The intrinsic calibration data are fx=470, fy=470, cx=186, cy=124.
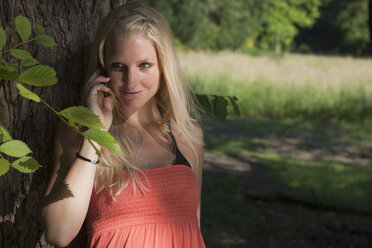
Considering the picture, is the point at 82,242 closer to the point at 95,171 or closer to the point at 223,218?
the point at 95,171

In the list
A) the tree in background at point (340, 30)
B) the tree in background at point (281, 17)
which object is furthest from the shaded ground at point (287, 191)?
the tree in background at point (340, 30)

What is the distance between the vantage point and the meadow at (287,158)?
4973 mm

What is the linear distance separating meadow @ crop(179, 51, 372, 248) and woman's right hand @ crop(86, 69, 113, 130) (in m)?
2.02

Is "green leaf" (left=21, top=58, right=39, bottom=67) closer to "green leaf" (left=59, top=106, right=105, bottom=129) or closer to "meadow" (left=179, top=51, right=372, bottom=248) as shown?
"green leaf" (left=59, top=106, right=105, bottom=129)

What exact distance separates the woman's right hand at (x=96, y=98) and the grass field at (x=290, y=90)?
8.94 m

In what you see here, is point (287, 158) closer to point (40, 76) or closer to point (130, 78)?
point (130, 78)

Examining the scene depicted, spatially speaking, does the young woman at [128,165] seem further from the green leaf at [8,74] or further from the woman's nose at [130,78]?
the green leaf at [8,74]

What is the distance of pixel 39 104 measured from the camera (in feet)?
6.09

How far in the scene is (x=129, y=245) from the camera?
1.71 m

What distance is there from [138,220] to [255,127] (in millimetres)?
8767

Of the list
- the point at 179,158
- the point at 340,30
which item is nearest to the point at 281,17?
the point at 340,30

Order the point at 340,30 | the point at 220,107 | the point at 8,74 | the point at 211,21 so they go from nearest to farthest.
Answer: the point at 8,74 → the point at 220,107 → the point at 211,21 → the point at 340,30

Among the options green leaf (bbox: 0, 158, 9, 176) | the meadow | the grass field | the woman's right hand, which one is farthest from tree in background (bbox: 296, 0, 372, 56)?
green leaf (bbox: 0, 158, 9, 176)

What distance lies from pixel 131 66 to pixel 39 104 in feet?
1.35
